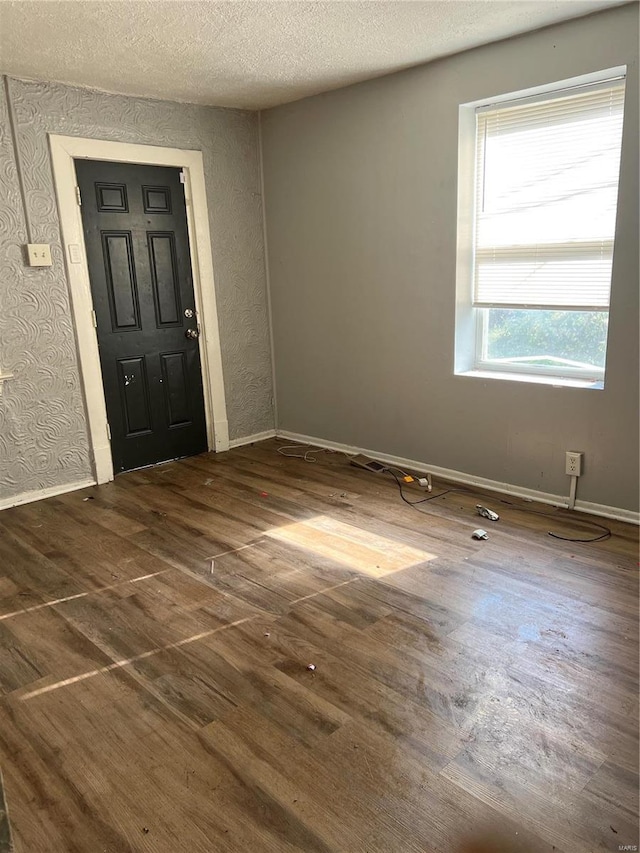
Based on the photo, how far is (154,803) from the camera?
66.0 inches

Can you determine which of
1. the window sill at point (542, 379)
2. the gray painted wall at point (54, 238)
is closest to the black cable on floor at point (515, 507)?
the window sill at point (542, 379)

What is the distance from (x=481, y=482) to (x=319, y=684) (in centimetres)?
210

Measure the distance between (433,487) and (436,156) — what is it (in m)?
2.00

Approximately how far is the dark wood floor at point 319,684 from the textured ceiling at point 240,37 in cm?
247

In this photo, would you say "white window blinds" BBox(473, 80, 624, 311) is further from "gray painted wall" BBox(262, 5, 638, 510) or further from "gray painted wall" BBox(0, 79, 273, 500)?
"gray painted wall" BBox(0, 79, 273, 500)

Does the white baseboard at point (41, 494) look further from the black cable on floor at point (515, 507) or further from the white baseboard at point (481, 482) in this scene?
the black cable on floor at point (515, 507)

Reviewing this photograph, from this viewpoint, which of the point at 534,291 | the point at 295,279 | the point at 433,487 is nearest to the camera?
the point at 534,291

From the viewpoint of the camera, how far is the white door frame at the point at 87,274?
3789 millimetres

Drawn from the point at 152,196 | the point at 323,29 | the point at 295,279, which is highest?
the point at 323,29

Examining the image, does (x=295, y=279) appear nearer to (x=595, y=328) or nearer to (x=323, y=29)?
(x=323, y=29)

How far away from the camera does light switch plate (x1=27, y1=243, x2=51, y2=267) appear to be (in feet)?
12.0

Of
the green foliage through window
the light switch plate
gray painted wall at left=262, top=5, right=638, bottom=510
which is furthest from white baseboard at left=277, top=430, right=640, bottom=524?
the light switch plate

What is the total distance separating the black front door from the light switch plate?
11.1 inches

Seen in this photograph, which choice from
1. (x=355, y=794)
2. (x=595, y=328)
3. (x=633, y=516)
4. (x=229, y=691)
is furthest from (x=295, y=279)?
(x=355, y=794)
